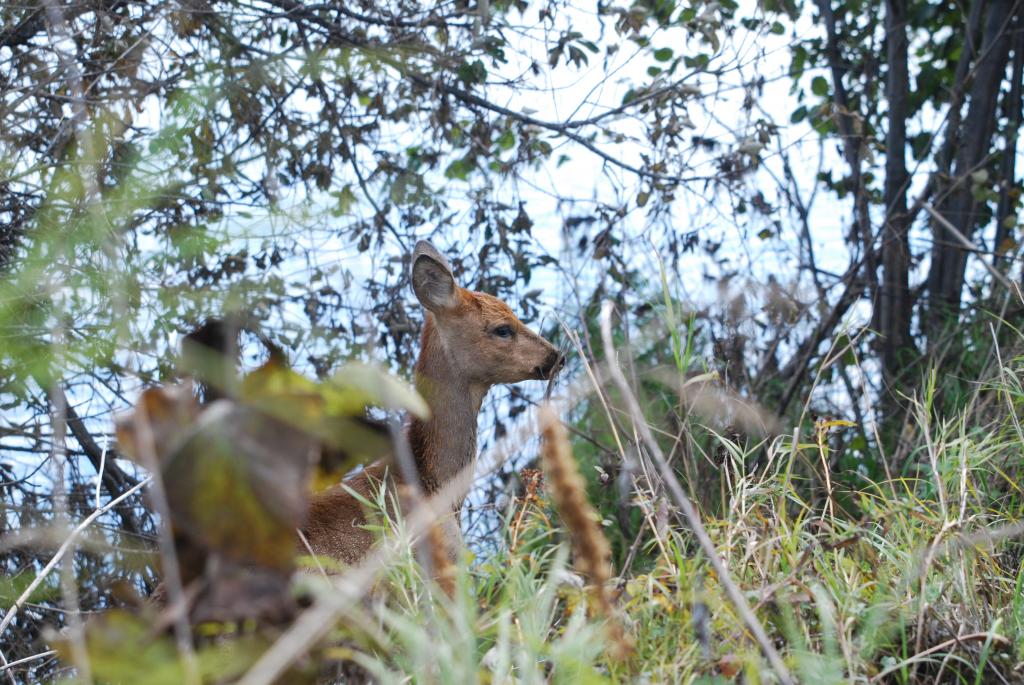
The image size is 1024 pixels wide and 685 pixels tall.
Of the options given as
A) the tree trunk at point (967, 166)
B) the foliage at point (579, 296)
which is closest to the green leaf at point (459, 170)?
the foliage at point (579, 296)

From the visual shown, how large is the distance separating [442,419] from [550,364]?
0.59m

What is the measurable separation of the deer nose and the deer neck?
256 millimetres

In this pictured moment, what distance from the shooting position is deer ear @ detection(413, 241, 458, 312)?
491 centimetres

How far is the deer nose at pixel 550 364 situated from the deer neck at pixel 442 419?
0.26 m

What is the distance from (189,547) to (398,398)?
1.22 ft

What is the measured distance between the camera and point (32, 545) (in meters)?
4.58

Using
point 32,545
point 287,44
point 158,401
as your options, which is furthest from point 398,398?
point 287,44

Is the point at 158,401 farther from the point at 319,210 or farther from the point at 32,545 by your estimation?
the point at 319,210

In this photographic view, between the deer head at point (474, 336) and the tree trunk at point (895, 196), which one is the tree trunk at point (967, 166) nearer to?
the tree trunk at point (895, 196)

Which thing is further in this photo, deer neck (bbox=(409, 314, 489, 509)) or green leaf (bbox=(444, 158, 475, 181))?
green leaf (bbox=(444, 158, 475, 181))

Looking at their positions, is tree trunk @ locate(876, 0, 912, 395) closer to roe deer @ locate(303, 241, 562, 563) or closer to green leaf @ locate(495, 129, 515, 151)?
green leaf @ locate(495, 129, 515, 151)

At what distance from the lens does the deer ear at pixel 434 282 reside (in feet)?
16.1

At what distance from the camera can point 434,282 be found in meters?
4.95

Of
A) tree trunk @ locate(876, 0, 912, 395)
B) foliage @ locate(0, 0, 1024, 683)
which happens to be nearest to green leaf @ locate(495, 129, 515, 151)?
foliage @ locate(0, 0, 1024, 683)
